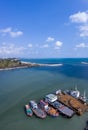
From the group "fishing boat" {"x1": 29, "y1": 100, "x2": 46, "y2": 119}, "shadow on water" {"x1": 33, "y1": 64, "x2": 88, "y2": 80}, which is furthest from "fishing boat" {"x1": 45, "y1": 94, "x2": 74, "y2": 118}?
"shadow on water" {"x1": 33, "y1": 64, "x2": 88, "y2": 80}

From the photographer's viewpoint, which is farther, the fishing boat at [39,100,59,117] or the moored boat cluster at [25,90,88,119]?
the moored boat cluster at [25,90,88,119]

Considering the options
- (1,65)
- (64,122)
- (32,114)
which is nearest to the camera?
(64,122)

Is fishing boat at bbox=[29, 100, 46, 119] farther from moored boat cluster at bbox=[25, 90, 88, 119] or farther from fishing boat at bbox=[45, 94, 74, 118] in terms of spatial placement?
fishing boat at bbox=[45, 94, 74, 118]

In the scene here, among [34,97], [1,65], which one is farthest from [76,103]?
[1,65]

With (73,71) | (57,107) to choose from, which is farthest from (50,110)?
(73,71)

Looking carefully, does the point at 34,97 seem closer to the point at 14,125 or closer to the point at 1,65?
the point at 14,125

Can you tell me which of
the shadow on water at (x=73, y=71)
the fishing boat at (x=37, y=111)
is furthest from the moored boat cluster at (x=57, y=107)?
the shadow on water at (x=73, y=71)

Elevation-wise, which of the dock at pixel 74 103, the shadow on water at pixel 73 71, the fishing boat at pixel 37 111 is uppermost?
the shadow on water at pixel 73 71

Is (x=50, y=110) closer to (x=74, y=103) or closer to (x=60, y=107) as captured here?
(x=60, y=107)

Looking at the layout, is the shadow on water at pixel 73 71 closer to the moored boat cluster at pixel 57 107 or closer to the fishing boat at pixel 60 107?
the moored boat cluster at pixel 57 107
